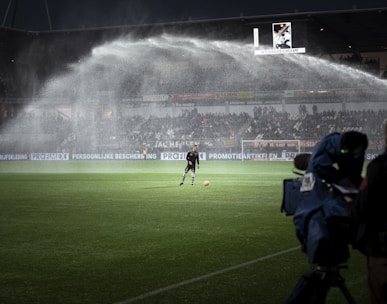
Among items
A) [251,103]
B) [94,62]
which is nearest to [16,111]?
[94,62]

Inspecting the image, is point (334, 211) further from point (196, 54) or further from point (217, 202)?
point (196, 54)

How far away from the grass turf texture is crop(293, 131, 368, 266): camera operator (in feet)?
9.73

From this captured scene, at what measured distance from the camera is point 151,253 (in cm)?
1062

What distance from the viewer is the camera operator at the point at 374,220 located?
165 inches

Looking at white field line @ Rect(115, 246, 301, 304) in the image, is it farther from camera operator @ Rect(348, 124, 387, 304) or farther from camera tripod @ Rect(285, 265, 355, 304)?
camera operator @ Rect(348, 124, 387, 304)

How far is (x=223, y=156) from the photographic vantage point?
195 ft

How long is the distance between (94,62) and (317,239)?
64.1 meters

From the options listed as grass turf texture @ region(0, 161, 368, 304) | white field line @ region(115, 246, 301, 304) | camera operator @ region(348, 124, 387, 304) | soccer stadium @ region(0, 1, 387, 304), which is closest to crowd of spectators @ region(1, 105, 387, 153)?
soccer stadium @ region(0, 1, 387, 304)

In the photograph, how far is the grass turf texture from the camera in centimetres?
773

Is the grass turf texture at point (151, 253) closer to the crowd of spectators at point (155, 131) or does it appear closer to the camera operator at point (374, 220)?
the camera operator at point (374, 220)

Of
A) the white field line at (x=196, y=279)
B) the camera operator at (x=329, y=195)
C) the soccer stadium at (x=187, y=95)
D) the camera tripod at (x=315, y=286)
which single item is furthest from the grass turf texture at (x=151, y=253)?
the soccer stadium at (x=187, y=95)

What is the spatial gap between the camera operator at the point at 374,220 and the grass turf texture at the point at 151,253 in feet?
9.82

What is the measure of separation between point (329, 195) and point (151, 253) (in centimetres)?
656

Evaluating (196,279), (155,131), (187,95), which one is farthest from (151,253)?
(155,131)
